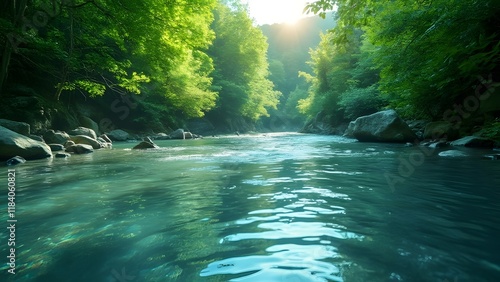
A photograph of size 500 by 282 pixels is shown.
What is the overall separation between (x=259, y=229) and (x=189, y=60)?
16232mm

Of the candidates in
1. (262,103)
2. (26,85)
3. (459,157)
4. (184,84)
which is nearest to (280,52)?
(262,103)

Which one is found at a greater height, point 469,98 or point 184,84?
point 184,84

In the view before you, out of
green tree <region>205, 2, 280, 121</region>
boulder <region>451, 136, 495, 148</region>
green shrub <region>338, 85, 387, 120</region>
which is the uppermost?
green tree <region>205, 2, 280, 121</region>

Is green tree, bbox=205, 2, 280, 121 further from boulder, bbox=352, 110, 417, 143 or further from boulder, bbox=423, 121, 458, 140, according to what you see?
boulder, bbox=423, 121, 458, 140

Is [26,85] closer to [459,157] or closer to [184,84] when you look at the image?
[184,84]

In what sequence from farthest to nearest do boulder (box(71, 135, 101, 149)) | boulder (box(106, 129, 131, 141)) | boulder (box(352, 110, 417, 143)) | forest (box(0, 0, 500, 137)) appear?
1. boulder (box(106, 129, 131, 141))
2. boulder (box(352, 110, 417, 143))
3. boulder (box(71, 135, 101, 149))
4. forest (box(0, 0, 500, 137))

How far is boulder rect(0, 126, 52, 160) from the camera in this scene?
6586 mm

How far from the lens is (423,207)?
2840 mm

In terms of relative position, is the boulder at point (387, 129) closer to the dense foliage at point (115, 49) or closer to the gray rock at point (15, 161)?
the dense foliage at point (115, 49)

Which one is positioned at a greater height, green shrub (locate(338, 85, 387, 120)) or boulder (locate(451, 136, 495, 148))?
green shrub (locate(338, 85, 387, 120))

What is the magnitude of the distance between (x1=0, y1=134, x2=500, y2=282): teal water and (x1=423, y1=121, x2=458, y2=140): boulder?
7261 mm

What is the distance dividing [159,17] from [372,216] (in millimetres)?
7685

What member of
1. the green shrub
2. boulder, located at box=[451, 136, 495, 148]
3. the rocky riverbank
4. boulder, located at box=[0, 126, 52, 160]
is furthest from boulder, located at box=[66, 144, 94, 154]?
the green shrub

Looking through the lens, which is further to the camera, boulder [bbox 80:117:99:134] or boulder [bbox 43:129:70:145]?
boulder [bbox 80:117:99:134]
